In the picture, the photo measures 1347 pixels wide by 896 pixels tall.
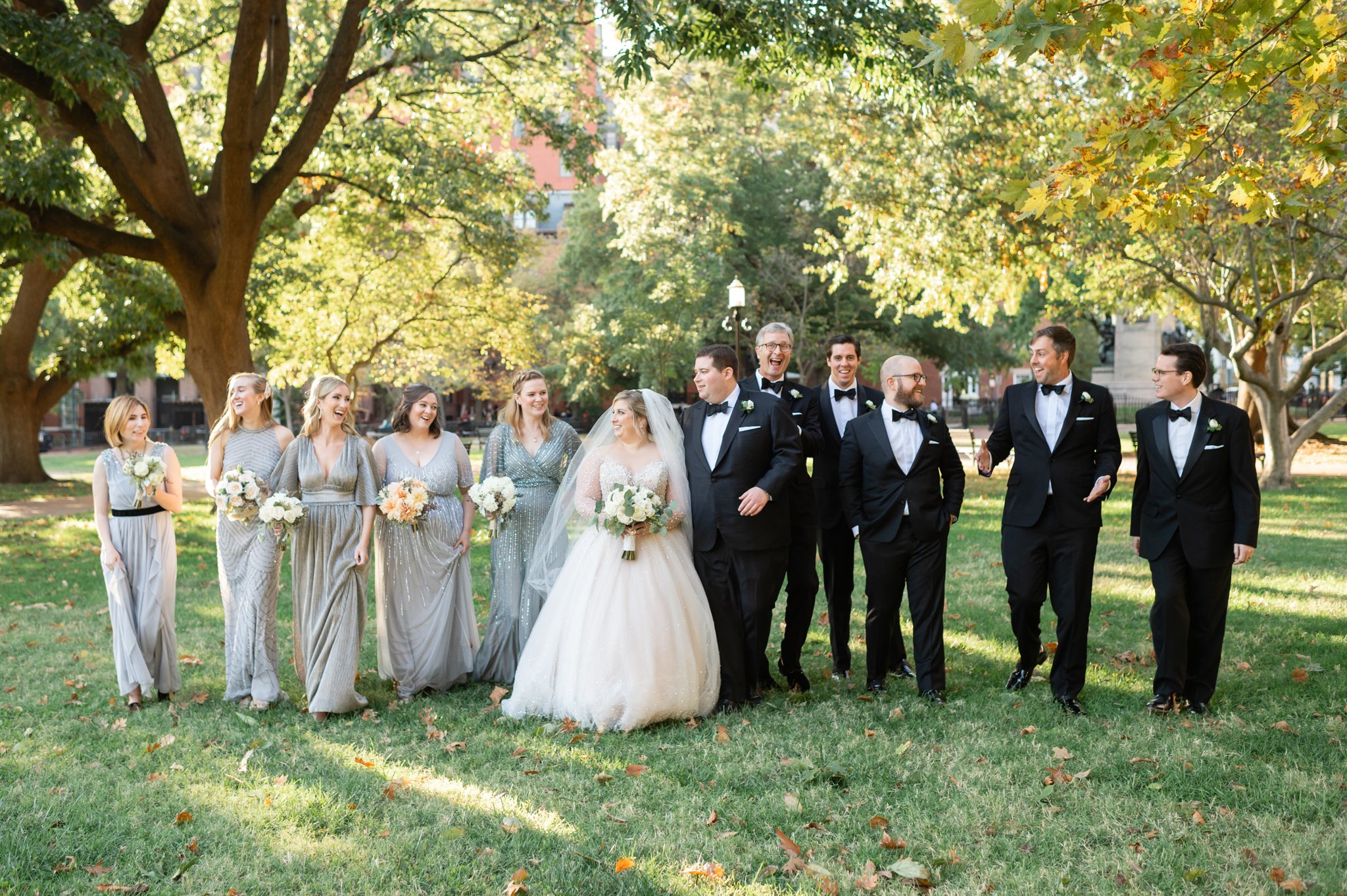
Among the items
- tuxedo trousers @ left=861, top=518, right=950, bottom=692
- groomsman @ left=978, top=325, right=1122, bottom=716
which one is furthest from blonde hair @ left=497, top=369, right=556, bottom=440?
groomsman @ left=978, top=325, right=1122, bottom=716

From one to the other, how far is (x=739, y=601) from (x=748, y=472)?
34.2 inches

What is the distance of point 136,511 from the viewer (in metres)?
7.16

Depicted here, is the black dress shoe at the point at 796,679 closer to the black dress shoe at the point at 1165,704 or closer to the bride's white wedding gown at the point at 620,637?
the bride's white wedding gown at the point at 620,637

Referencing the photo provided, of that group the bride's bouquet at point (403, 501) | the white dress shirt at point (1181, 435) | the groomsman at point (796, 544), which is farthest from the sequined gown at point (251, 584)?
the white dress shirt at point (1181, 435)

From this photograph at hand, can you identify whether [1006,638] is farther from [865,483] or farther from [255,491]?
[255,491]

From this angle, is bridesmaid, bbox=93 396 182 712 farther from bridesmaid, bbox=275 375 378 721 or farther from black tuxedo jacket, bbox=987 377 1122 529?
black tuxedo jacket, bbox=987 377 1122 529

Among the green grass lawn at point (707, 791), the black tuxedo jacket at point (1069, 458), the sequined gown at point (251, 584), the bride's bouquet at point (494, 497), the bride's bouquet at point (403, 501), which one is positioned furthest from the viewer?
the bride's bouquet at point (494, 497)

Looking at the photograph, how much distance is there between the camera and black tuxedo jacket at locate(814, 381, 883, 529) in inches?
293

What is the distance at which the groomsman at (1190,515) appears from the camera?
6.15 metres

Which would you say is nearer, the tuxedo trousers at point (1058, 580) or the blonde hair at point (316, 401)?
the tuxedo trousers at point (1058, 580)

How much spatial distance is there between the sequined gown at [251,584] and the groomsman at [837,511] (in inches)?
151

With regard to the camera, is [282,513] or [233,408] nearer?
[282,513]

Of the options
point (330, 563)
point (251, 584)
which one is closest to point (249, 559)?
point (251, 584)

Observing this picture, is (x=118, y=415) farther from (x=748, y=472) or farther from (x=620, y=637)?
(x=748, y=472)
